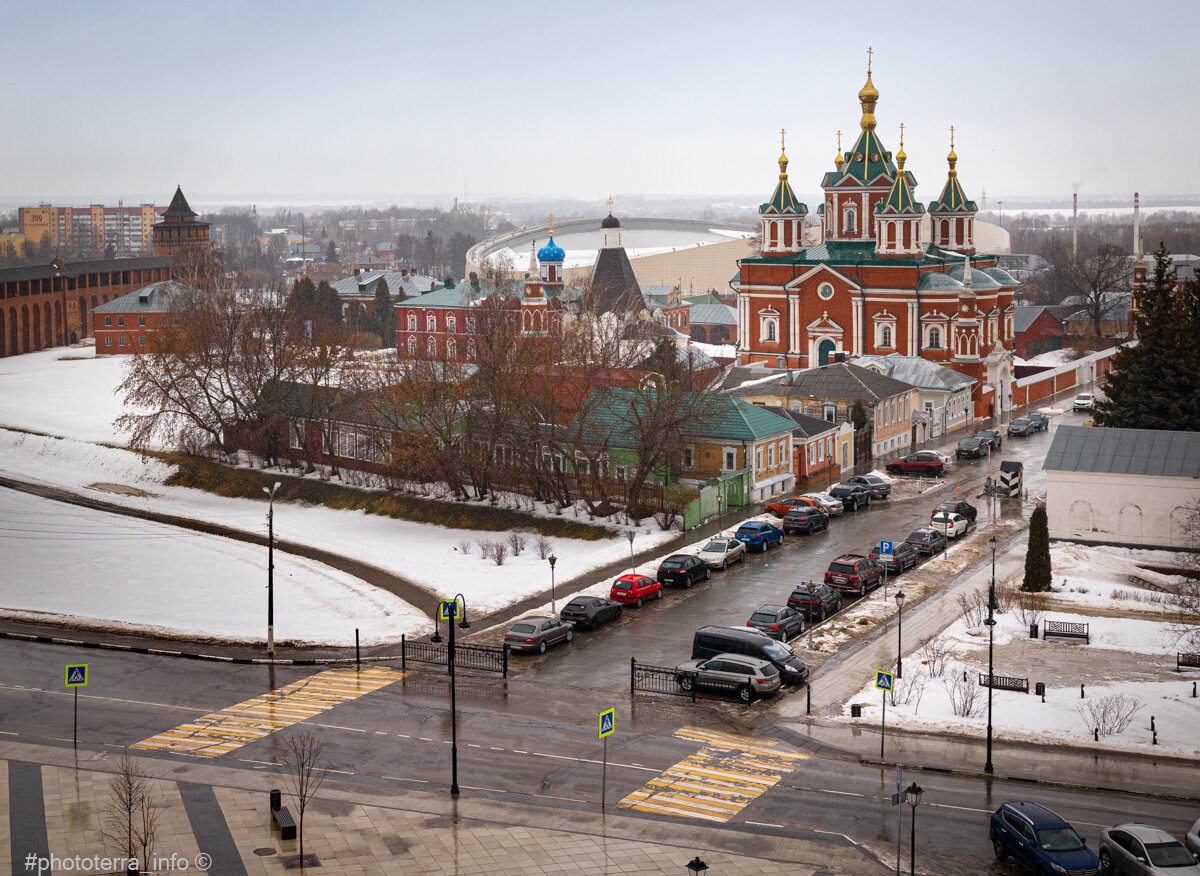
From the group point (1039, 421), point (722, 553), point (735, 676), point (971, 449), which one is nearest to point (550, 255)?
point (1039, 421)

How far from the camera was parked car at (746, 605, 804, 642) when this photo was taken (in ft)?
122

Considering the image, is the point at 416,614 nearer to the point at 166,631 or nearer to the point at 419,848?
the point at 166,631

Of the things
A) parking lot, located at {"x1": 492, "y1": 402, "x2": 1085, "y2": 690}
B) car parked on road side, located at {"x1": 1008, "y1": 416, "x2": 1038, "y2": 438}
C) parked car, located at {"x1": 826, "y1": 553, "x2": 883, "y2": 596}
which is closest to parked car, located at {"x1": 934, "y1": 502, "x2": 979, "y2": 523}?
parking lot, located at {"x1": 492, "y1": 402, "x2": 1085, "y2": 690}

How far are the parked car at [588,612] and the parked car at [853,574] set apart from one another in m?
7.22

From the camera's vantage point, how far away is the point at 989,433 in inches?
2717

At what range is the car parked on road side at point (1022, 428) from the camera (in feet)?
236

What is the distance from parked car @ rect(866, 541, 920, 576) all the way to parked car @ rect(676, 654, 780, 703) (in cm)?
1205

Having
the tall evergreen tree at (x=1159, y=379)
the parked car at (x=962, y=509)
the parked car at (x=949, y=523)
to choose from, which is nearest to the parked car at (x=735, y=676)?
the parked car at (x=949, y=523)

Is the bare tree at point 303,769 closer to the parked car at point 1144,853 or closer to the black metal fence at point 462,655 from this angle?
the black metal fence at point 462,655

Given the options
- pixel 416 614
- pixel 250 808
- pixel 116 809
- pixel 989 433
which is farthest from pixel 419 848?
pixel 989 433

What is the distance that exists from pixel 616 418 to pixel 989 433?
2298 centimetres

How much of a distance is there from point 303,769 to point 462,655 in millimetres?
10107

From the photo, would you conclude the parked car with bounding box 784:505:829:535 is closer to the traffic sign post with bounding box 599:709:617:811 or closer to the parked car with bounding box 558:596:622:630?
the parked car with bounding box 558:596:622:630

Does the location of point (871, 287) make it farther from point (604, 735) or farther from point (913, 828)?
point (913, 828)
